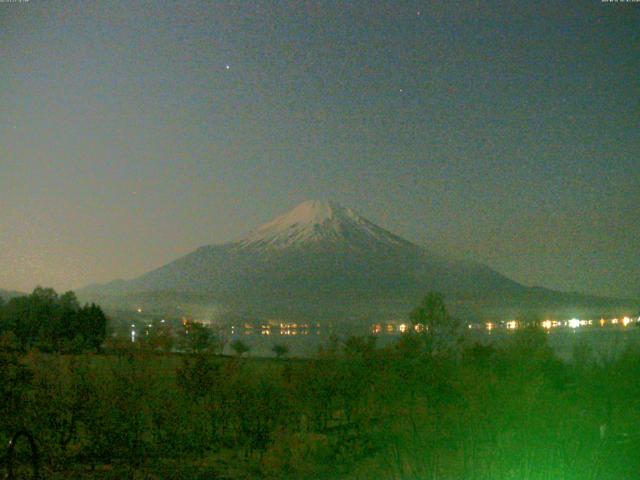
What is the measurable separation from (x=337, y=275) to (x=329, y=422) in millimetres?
110687

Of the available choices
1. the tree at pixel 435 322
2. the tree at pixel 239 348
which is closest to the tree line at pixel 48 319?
the tree at pixel 239 348

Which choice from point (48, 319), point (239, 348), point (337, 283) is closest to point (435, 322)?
point (239, 348)

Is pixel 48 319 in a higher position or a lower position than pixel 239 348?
higher

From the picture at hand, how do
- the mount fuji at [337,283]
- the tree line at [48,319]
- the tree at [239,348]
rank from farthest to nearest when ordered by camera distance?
the mount fuji at [337,283] < the tree line at [48,319] < the tree at [239,348]

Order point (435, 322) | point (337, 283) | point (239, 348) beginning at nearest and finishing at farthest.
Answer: point (239, 348) → point (435, 322) → point (337, 283)

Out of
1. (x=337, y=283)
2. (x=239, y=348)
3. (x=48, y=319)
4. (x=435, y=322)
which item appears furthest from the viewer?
(x=337, y=283)

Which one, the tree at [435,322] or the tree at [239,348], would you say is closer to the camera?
the tree at [239,348]

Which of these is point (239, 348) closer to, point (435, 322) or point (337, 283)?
point (435, 322)

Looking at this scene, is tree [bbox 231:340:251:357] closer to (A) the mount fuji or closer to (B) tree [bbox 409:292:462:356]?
(B) tree [bbox 409:292:462:356]

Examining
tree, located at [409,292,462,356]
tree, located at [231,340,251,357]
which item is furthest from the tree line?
tree, located at [409,292,462,356]

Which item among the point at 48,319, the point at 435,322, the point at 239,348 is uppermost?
the point at 48,319

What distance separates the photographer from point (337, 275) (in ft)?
419

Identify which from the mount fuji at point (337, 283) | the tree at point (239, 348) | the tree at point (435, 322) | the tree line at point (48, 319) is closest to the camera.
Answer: the tree at point (239, 348)

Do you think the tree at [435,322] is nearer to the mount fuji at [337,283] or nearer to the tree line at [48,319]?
the tree line at [48,319]
